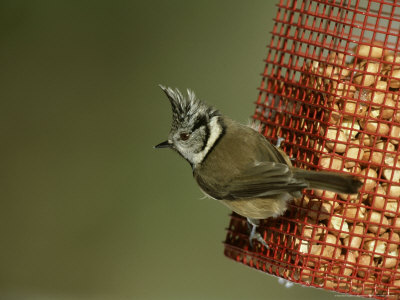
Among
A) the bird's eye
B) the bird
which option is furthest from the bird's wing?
the bird's eye

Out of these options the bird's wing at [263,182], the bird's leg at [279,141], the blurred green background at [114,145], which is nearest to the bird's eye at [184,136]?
the bird's wing at [263,182]

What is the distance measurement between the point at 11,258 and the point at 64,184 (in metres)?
1.03

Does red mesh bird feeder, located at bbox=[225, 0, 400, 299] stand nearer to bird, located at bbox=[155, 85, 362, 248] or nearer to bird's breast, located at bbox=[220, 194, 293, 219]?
bird's breast, located at bbox=[220, 194, 293, 219]

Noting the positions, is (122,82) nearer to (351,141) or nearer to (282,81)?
(282,81)

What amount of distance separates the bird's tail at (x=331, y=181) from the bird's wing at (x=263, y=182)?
0.04 m

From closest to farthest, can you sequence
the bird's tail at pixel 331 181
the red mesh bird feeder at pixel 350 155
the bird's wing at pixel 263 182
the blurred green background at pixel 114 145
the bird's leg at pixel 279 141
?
the bird's tail at pixel 331 181 → the bird's wing at pixel 263 182 → the red mesh bird feeder at pixel 350 155 → the bird's leg at pixel 279 141 → the blurred green background at pixel 114 145

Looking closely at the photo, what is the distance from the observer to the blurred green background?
22.6ft

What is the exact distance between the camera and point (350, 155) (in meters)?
3.65

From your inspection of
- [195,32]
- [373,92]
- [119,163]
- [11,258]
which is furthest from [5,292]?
[373,92]

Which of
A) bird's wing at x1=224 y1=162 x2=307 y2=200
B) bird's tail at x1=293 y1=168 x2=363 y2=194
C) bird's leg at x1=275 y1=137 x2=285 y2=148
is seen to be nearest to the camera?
bird's tail at x1=293 y1=168 x2=363 y2=194

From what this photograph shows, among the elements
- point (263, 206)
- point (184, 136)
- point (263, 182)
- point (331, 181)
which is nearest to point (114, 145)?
point (184, 136)

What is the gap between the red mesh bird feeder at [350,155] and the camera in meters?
3.62

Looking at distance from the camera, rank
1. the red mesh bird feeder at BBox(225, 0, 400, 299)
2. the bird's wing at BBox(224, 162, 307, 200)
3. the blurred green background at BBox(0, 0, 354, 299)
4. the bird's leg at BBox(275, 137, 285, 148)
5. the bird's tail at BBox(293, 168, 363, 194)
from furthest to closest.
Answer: the blurred green background at BBox(0, 0, 354, 299) < the bird's leg at BBox(275, 137, 285, 148) < the red mesh bird feeder at BBox(225, 0, 400, 299) < the bird's wing at BBox(224, 162, 307, 200) < the bird's tail at BBox(293, 168, 363, 194)

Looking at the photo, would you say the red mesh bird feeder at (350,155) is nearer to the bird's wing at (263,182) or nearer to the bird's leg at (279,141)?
the bird's leg at (279,141)
